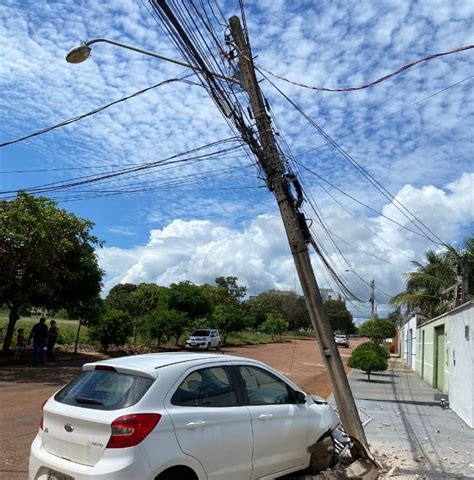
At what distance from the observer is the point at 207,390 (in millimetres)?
5312

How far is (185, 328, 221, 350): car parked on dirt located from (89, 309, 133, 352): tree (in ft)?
26.4

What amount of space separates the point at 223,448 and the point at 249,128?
201 inches

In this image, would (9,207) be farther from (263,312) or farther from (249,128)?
(263,312)

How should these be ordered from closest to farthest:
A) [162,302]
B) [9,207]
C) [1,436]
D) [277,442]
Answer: [277,442] → [1,436] → [9,207] → [162,302]

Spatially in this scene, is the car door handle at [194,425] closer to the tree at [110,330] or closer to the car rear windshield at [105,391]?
the car rear windshield at [105,391]

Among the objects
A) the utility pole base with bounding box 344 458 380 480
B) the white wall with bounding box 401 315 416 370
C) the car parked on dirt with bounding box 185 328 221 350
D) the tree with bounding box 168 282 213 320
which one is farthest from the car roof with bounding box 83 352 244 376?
the tree with bounding box 168 282 213 320

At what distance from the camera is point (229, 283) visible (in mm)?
82188

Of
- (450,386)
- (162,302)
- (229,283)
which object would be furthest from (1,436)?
(229,283)

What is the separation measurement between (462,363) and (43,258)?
514 inches

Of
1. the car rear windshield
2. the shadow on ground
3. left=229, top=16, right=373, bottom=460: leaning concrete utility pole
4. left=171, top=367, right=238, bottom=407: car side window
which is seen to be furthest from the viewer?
the shadow on ground

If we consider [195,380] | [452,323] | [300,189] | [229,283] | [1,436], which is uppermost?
[229,283]

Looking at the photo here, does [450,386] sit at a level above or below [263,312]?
below

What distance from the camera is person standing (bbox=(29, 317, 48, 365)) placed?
1953 centimetres

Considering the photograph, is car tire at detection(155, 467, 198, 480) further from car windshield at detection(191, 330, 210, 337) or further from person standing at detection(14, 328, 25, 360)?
car windshield at detection(191, 330, 210, 337)
